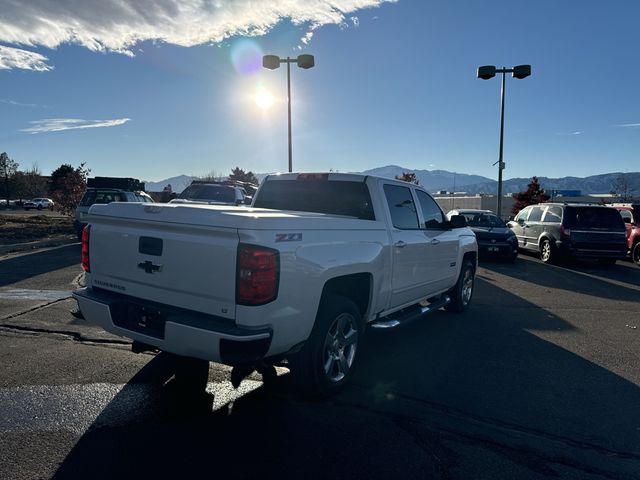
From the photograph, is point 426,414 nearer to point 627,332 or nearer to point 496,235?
point 627,332

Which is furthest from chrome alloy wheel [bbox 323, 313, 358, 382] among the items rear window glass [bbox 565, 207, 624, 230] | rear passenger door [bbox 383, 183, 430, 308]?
rear window glass [bbox 565, 207, 624, 230]

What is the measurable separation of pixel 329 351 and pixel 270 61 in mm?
14805

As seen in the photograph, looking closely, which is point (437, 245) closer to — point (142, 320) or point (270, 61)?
point (142, 320)

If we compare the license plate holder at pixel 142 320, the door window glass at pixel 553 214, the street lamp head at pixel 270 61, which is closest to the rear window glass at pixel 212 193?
the street lamp head at pixel 270 61

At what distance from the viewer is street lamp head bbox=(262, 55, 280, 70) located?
54.2ft

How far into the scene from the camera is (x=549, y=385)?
432cm

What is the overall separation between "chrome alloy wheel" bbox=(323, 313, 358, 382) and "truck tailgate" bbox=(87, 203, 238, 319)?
3.73ft

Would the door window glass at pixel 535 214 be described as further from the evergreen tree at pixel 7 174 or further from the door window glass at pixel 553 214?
the evergreen tree at pixel 7 174

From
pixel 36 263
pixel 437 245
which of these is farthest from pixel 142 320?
pixel 36 263

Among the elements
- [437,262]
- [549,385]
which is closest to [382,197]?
[437,262]

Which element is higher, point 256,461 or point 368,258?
point 368,258

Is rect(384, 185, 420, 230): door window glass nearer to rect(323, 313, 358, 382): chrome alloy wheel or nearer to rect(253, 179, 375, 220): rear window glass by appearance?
rect(253, 179, 375, 220): rear window glass

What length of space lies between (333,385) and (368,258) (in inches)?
45.9

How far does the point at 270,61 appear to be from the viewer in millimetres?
16547
